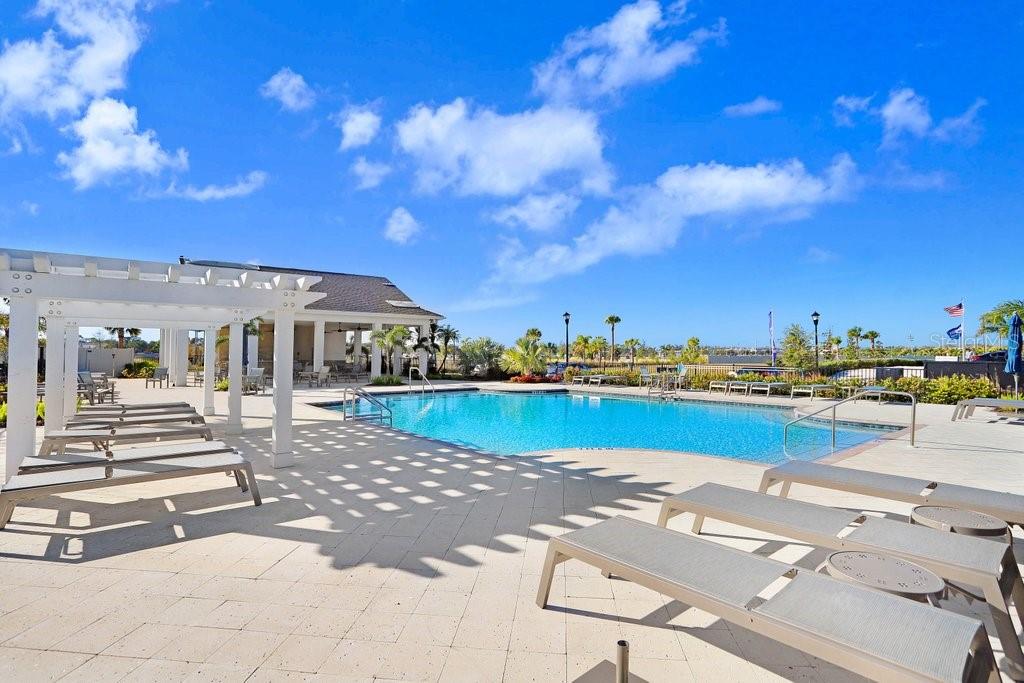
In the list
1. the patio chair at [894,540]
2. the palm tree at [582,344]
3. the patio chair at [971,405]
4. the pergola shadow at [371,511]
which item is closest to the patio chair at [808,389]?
the patio chair at [971,405]

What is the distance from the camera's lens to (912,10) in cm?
1127

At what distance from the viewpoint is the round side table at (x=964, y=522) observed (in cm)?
310

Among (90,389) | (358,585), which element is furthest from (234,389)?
(358,585)

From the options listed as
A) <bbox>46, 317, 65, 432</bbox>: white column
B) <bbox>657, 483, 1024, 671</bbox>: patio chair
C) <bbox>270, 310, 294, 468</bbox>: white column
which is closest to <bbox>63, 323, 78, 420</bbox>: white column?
<bbox>46, 317, 65, 432</bbox>: white column

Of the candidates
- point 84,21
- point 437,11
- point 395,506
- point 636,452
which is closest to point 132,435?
point 395,506

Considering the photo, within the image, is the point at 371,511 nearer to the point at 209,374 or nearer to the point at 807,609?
the point at 807,609

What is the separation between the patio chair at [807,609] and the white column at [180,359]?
22.1 metres

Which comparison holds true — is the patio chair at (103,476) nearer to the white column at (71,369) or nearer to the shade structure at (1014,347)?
the white column at (71,369)

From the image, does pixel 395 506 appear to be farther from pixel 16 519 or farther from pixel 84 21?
pixel 84 21

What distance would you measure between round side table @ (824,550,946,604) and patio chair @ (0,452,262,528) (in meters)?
4.72

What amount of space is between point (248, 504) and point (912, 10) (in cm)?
1609

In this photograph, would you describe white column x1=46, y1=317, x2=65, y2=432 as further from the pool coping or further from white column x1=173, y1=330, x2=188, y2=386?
white column x1=173, y1=330, x2=188, y2=386

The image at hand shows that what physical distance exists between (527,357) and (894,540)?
76.8 ft

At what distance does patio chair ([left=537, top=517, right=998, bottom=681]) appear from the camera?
5.76ft
